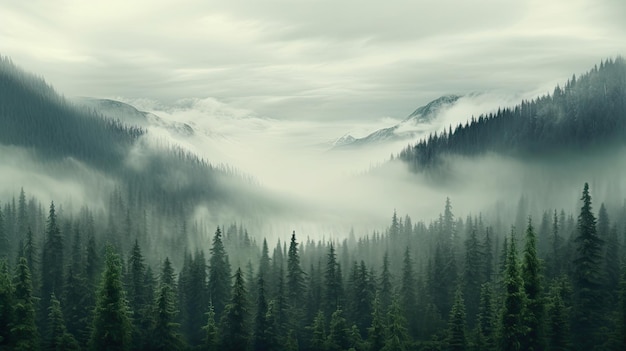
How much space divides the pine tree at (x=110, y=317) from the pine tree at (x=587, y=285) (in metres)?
50.5

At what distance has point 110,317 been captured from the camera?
6806 centimetres

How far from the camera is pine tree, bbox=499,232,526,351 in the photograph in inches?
2514

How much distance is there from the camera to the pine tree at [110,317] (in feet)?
222

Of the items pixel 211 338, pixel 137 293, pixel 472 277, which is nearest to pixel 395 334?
pixel 211 338

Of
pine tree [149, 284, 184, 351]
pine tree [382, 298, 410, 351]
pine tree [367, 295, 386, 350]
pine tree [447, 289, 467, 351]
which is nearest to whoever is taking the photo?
pine tree [149, 284, 184, 351]

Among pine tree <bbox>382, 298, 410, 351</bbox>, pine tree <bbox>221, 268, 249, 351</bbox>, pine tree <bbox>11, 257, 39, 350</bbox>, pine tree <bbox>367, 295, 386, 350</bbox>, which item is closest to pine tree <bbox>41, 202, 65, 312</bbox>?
pine tree <bbox>11, 257, 39, 350</bbox>

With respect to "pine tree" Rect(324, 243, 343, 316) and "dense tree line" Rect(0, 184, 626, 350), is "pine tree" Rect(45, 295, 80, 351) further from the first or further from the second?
"pine tree" Rect(324, 243, 343, 316)

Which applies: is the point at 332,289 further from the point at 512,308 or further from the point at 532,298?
the point at 512,308

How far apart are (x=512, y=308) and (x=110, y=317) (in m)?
39.2

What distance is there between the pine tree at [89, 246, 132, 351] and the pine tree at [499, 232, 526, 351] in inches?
1457

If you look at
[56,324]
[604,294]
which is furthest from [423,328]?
[56,324]

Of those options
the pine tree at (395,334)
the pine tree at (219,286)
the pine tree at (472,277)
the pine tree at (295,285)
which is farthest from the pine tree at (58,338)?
the pine tree at (472,277)

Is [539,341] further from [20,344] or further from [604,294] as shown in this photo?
[20,344]

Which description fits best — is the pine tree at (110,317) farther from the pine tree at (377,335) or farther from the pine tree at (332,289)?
the pine tree at (332,289)
